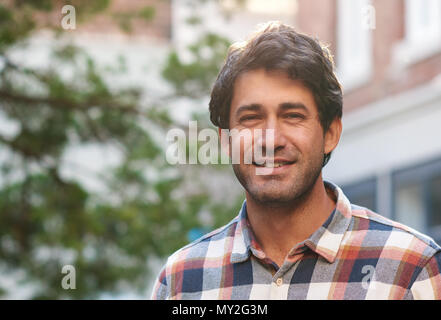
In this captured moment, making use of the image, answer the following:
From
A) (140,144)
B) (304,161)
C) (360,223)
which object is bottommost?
(140,144)

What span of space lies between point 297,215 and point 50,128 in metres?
7.83

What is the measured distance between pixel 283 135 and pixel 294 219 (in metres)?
0.26

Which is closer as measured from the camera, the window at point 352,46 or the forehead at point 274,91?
the forehead at point 274,91

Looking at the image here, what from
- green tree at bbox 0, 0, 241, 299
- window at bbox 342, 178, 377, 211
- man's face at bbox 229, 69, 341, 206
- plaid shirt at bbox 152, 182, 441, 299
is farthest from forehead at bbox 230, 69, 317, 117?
window at bbox 342, 178, 377, 211

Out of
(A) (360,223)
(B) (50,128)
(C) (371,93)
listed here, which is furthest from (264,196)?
(C) (371,93)

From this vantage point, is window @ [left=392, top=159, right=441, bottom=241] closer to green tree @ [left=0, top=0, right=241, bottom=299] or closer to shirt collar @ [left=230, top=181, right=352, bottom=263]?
green tree @ [left=0, top=0, right=241, bottom=299]

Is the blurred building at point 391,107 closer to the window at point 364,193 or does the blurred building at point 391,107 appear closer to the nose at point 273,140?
the window at point 364,193

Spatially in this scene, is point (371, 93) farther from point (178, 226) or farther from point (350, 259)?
point (350, 259)

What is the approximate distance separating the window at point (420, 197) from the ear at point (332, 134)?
33.0 feet

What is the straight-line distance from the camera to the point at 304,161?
2467mm

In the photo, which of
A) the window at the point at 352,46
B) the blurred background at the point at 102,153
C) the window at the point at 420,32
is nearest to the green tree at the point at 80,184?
the blurred background at the point at 102,153

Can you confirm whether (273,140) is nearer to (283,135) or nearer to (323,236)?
(283,135)

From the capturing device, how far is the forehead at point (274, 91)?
8.15ft

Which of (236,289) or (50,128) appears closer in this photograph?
(236,289)
